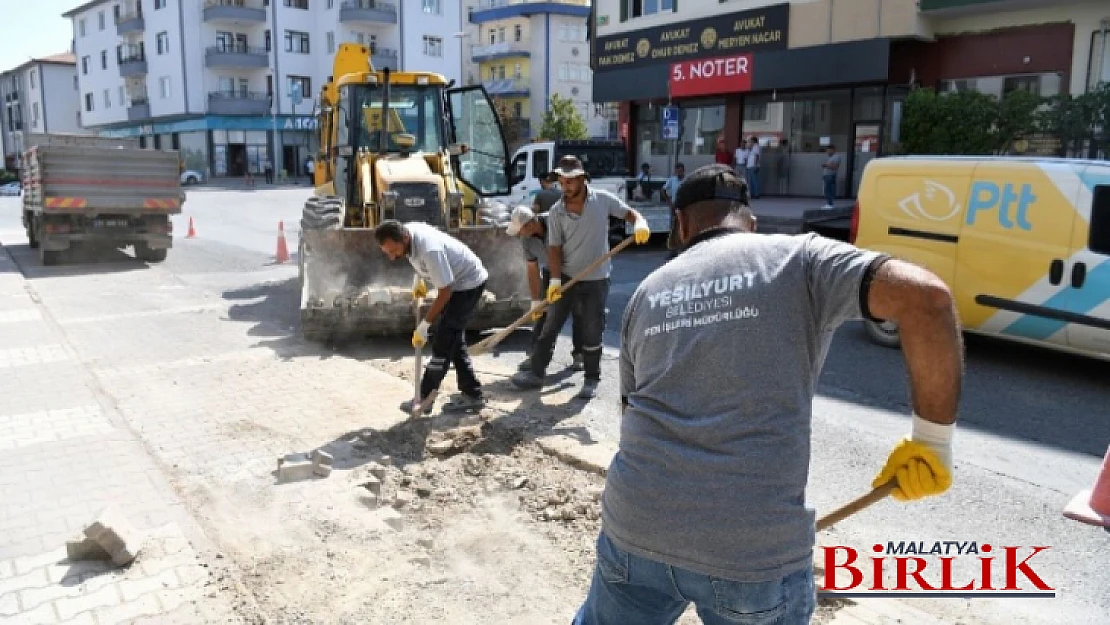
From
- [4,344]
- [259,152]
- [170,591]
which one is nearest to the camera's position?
[170,591]

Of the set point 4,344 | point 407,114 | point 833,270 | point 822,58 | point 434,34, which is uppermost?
point 434,34

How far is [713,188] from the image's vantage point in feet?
7.49

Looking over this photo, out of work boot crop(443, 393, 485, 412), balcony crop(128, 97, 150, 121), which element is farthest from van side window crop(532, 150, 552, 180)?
balcony crop(128, 97, 150, 121)

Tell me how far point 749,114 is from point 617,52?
4.77 metres

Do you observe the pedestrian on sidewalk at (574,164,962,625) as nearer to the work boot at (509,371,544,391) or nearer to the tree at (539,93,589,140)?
the work boot at (509,371,544,391)

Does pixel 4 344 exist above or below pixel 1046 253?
below

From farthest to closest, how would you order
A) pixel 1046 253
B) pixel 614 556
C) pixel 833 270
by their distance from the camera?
pixel 1046 253 → pixel 614 556 → pixel 833 270

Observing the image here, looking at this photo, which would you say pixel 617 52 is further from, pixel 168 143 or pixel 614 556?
pixel 168 143

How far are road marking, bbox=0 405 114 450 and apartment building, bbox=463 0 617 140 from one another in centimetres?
5038

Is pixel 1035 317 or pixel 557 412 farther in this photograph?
pixel 1035 317

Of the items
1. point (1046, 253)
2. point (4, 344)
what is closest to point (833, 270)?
point (1046, 253)

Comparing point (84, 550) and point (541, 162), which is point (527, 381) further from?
point (541, 162)

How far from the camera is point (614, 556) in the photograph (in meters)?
2.19

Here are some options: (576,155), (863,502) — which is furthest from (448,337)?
(576,155)
